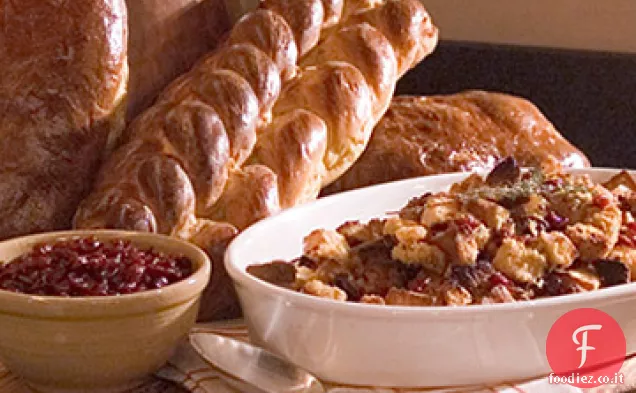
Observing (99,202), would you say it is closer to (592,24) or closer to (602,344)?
(602,344)

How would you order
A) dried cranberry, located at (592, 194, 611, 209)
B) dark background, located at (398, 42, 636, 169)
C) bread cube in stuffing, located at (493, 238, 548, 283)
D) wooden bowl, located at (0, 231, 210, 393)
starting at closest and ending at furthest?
wooden bowl, located at (0, 231, 210, 393) < bread cube in stuffing, located at (493, 238, 548, 283) < dried cranberry, located at (592, 194, 611, 209) < dark background, located at (398, 42, 636, 169)

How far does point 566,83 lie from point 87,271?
1.25m

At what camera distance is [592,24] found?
2.11 m

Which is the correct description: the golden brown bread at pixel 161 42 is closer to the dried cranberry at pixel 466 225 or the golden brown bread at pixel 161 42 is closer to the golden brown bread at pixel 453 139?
the golden brown bread at pixel 453 139

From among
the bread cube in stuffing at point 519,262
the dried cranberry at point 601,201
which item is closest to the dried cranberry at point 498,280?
the bread cube in stuffing at point 519,262

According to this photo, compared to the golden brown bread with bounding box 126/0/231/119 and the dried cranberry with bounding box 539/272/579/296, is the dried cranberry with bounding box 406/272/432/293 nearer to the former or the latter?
the dried cranberry with bounding box 539/272/579/296

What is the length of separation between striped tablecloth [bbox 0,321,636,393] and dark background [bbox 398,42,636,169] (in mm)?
977

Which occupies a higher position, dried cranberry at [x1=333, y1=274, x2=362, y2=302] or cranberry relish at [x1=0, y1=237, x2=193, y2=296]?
cranberry relish at [x1=0, y1=237, x2=193, y2=296]

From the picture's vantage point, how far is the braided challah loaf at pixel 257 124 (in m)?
1.36

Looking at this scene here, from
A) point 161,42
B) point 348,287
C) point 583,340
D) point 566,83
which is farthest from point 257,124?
point 566,83

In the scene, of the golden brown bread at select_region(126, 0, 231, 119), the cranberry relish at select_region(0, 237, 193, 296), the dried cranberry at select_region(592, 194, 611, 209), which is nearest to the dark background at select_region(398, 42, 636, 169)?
the golden brown bread at select_region(126, 0, 231, 119)

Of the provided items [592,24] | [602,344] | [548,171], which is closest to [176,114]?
[548,171]

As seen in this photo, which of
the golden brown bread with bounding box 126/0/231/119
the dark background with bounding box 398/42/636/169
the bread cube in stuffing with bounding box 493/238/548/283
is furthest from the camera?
the dark background with bounding box 398/42/636/169

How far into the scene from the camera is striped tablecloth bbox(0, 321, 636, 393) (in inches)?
42.9
